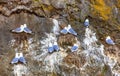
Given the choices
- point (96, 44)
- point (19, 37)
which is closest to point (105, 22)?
point (96, 44)

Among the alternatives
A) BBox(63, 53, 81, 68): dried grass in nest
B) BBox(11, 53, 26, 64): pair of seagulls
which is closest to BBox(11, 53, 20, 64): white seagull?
BBox(11, 53, 26, 64): pair of seagulls

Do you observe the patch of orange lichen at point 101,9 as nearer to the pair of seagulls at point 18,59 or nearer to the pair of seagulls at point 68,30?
the pair of seagulls at point 68,30

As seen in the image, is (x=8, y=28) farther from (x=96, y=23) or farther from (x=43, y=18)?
(x=96, y=23)

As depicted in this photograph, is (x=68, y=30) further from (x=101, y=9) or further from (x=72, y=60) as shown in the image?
(x=101, y=9)

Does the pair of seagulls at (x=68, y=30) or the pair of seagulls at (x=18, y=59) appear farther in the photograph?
the pair of seagulls at (x=68, y=30)

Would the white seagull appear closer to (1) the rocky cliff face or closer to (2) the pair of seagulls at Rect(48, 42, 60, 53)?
(1) the rocky cliff face

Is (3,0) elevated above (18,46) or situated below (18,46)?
above

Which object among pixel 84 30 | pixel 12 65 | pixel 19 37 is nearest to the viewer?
pixel 12 65

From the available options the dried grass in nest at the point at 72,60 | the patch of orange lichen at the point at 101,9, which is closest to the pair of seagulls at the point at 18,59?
the dried grass in nest at the point at 72,60
